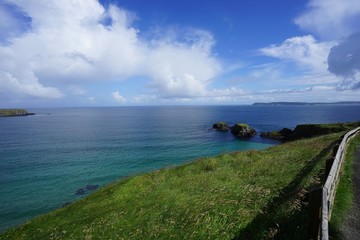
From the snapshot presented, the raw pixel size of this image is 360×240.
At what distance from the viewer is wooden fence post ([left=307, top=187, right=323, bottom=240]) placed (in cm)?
611

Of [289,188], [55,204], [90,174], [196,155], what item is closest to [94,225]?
[289,188]

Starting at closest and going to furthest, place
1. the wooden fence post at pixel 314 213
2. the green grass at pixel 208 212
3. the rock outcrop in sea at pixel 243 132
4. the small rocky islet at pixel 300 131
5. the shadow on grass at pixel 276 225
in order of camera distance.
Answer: the wooden fence post at pixel 314 213
the shadow on grass at pixel 276 225
the green grass at pixel 208 212
the small rocky islet at pixel 300 131
the rock outcrop in sea at pixel 243 132

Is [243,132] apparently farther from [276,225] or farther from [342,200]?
[276,225]

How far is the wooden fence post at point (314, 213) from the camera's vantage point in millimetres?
6109

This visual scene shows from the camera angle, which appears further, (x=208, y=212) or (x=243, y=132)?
(x=243, y=132)

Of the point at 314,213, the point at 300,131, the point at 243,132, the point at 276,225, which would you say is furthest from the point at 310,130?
the point at 314,213

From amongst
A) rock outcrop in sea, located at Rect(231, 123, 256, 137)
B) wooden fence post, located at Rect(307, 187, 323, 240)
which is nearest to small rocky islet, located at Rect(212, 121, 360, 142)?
rock outcrop in sea, located at Rect(231, 123, 256, 137)

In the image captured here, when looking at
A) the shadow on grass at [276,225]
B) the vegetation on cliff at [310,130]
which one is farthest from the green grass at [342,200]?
the vegetation on cliff at [310,130]

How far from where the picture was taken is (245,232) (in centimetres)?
960

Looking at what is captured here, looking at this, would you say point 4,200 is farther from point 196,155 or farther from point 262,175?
point 196,155

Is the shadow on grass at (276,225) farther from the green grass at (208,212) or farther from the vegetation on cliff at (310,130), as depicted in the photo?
the vegetation on cliff at (310,130)

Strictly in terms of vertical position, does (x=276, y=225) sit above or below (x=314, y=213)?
below

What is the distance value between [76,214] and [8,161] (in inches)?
1684

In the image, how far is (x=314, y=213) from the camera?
6348mm
